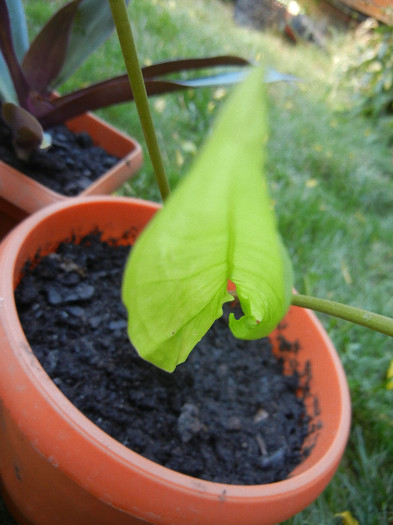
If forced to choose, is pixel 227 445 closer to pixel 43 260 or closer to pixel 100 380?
pixel 100 380

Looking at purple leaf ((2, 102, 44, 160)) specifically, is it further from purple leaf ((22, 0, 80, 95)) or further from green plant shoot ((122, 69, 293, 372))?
green plant shoot ((122, 69, 293, 372))

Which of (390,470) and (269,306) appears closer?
(269,306)

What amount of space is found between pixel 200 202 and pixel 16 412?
1.02 feet

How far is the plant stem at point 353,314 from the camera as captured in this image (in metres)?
0.40

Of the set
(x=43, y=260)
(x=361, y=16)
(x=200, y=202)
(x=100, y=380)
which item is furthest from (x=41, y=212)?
(x=361, y=16)

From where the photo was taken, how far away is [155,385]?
65cm

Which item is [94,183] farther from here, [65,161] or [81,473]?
[81,473]

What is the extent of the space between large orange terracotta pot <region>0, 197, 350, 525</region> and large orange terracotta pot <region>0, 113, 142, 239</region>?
0.66 ft

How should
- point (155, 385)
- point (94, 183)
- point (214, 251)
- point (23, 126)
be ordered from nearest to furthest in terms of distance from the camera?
point (214, 251)
point (155, 385)
point (23, 126)
point (94, 183)

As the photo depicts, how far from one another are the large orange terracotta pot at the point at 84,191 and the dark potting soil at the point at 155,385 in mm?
127

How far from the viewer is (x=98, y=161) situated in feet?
3.28

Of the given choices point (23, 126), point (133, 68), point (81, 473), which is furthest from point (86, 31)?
point (81, 473)

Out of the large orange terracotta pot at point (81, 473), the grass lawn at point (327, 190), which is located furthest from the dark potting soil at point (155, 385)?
the grass lawn at point (327, 190)

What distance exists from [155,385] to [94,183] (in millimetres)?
425
